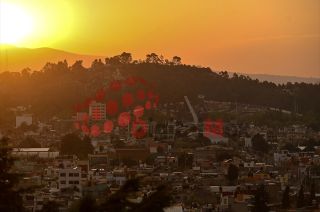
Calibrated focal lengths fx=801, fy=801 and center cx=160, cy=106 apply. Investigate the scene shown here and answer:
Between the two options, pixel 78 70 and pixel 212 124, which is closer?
pixel 212 124

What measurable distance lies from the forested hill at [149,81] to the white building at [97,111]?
1.80 m

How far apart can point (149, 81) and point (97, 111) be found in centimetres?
694

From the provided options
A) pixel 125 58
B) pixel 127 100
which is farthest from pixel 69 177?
pixel 125 58

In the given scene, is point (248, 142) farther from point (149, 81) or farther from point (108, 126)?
point (149, 81)

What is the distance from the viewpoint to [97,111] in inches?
1698

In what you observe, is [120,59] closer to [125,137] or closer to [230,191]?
[125,137]

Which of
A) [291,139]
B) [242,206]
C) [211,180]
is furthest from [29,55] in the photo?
[242,206]

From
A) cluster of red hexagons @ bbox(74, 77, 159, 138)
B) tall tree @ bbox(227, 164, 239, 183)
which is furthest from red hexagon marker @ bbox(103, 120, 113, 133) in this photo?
tall tree @ bbox(227, 164, 239, 183)

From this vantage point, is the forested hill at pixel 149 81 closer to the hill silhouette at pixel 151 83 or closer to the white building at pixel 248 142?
the hill silhouette at pixel 151 83

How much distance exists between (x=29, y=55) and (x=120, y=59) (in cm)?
785

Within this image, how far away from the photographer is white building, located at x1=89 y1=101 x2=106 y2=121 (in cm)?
4309

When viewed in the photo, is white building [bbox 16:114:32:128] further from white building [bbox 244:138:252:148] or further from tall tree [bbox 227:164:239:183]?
tall tree [bbox 227:164:239:183]

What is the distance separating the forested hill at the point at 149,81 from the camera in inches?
1850

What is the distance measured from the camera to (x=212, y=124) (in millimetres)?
42000
